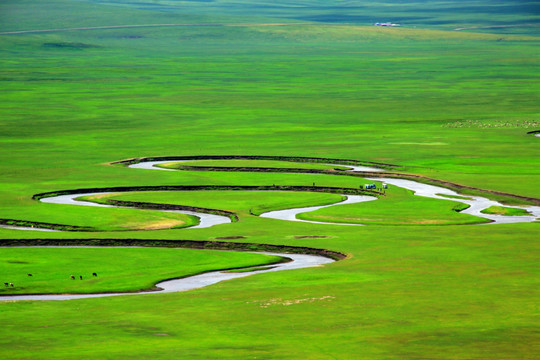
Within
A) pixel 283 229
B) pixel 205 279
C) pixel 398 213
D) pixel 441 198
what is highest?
pixel 441 198

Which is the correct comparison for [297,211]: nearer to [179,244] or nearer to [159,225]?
[159,225]

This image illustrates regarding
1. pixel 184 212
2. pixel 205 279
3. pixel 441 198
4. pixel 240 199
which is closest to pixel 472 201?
pixel 441 198

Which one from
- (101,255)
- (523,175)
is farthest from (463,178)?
(101,255)

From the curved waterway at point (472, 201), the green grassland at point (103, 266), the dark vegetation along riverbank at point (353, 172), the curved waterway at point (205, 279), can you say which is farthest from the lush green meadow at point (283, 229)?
the curved waterway at point (472, 201)

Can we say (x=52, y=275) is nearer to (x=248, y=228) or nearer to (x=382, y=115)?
(x=248, y=228)

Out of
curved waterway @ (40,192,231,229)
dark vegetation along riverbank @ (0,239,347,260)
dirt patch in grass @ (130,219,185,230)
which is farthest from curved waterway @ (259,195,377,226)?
dark vegetation along riverbank @ (0,239,347,260)

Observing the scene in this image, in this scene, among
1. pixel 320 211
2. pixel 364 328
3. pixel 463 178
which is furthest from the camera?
pixel 463 178

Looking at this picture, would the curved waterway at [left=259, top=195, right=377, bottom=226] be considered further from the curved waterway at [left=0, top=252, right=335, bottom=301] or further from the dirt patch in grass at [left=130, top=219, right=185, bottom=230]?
the curved waterway at [left=0, top=252, right=335, bottom=301]

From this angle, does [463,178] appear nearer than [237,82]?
Yes

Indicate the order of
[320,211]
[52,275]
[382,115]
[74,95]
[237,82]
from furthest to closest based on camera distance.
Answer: [237,82] → [74,95] → [382,115] → [320,211] → [52,275]
